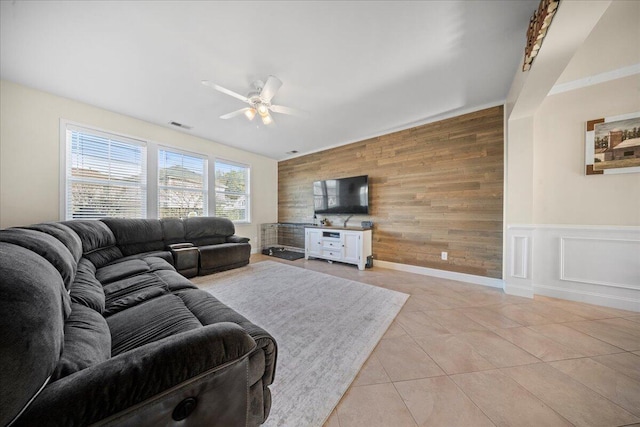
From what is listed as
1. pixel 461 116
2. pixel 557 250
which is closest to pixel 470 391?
pixel 557 250

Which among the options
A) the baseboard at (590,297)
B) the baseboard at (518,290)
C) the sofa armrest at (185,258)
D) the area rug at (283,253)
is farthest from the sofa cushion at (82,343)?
the baseboard at (590,297)

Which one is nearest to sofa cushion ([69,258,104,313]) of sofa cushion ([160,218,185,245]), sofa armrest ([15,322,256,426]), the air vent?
sofa armrest ([15,322,256,426])

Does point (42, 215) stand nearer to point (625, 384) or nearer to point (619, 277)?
point (625, 384)

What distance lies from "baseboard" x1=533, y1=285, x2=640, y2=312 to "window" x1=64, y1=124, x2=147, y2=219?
5939 millimetres

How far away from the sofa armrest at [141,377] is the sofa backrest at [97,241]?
2.39m

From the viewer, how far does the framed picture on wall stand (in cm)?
215

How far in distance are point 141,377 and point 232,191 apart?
4605 millimetres

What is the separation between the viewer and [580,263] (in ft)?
7.75

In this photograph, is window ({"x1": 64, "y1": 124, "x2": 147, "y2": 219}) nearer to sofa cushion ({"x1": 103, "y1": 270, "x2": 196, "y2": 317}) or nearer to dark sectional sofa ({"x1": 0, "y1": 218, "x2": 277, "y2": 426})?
sofa cushion ({"x1": 103, "y1": 270, "x2": 196, "y2": 317})

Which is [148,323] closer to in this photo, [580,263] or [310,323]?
[310,323]

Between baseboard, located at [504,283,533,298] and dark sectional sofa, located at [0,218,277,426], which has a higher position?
dark sectional sofa, located at [0,218,277,426]

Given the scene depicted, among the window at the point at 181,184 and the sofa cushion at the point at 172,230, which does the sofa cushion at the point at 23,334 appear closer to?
the sofa cushion at the point at 172,230

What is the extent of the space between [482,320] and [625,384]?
0.78 metres

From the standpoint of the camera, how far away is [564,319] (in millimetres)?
1982
